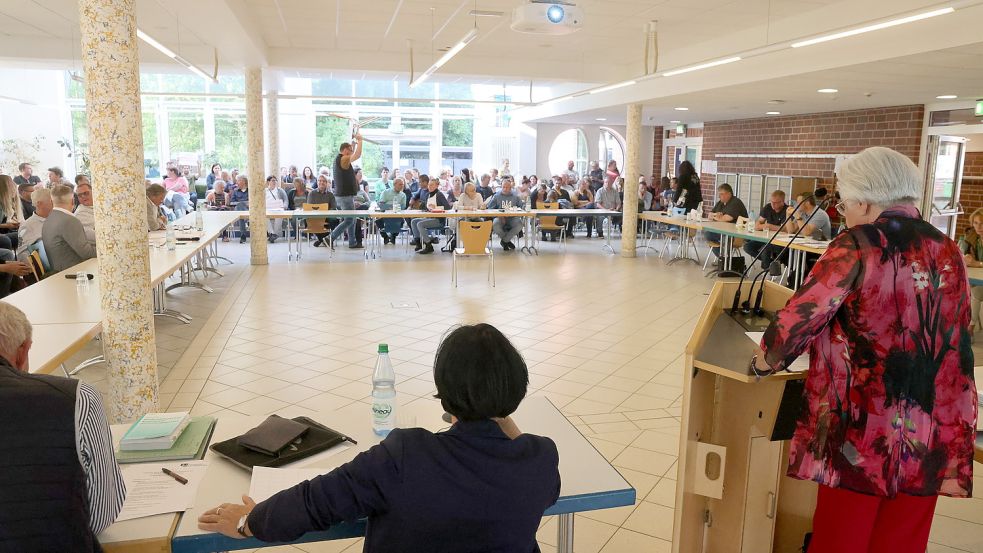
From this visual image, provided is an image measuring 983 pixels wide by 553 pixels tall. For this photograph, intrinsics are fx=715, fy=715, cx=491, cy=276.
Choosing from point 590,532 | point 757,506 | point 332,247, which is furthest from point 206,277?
point 757,506

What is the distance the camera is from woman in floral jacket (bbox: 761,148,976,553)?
1886 millimetres

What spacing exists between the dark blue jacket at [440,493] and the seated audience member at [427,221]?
10.2 metres

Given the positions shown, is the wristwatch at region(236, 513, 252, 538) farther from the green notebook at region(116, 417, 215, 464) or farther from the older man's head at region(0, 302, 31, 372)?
Answer: the older man's head at region(0, 302, 31, 372)

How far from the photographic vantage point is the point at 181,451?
79.7 inches

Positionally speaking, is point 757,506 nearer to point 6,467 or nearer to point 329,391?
point 6,467

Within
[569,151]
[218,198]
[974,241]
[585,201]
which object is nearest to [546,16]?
[974,241]

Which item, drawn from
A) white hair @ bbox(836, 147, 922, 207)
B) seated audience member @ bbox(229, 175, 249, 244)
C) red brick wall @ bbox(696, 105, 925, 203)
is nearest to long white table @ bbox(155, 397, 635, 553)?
white hair @ bbox(836, 147, 922, 207)

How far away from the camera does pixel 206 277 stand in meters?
9.03

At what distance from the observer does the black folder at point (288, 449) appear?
1948mm

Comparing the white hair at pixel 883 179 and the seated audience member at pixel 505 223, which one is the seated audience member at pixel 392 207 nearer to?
the seated audience member at pixel 505 223

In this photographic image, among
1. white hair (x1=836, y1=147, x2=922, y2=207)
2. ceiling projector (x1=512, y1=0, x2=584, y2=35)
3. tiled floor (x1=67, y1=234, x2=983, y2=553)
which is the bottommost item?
tiled floor (x1=67, y1=234, x2=983, y2=553)

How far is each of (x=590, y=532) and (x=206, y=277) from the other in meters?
7.27

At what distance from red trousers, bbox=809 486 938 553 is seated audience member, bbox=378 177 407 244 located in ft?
34.8

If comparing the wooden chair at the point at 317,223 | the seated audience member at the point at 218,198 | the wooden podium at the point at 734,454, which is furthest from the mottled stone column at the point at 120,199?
the seated audience member at the point at 218,198
